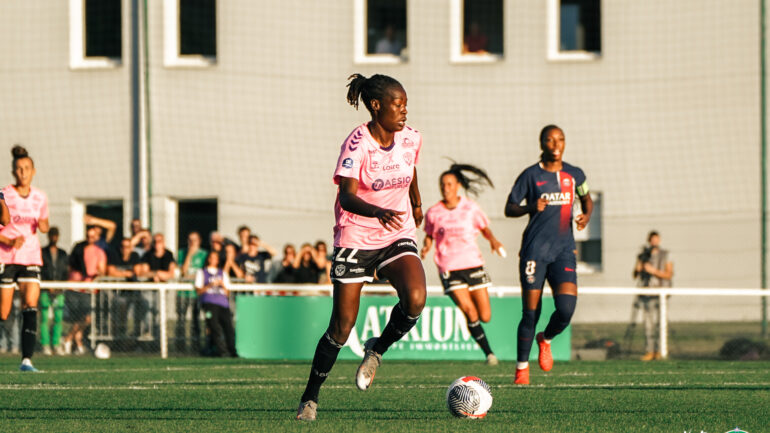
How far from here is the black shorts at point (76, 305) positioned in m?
18.0

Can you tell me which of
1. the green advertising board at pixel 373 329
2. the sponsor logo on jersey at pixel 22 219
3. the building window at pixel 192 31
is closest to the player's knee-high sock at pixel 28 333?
the sponsor logo on jersey at pixel 22 219

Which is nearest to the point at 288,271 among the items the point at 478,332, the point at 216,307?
the point at 216,307

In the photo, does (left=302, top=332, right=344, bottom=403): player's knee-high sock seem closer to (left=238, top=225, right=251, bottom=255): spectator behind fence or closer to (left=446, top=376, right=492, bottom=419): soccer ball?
(left=446, top=376, right=492, bottom=419): soccer ball

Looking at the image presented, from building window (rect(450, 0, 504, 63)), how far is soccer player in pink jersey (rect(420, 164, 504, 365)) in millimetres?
10099

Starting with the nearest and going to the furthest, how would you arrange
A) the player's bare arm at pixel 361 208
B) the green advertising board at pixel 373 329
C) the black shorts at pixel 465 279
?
the player's bare arm at pixel 361 208, the black shorts at pixel 465 279, the green advertising board at pixel 373 329

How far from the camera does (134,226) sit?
20.6 metres

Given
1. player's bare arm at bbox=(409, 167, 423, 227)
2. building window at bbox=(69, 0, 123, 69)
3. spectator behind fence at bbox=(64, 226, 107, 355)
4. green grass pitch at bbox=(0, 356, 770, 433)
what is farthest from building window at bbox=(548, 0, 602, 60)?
player's bare arm at bbox=(409, 167, 423, 227)

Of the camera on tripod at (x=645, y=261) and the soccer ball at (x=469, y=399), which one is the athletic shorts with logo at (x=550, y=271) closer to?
the soccer ball at (x=469, y=399)

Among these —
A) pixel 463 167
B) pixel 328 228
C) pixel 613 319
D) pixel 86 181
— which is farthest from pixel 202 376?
pixel 86 181

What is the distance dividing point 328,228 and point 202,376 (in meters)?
11.5

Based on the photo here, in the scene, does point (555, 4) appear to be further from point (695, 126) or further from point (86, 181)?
point (86, 181)

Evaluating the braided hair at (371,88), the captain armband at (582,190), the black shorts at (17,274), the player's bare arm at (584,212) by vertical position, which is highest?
the braided hair at (371,88)

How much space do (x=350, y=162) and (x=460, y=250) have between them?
6961 millimetres

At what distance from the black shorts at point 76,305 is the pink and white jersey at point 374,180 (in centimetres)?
1065
